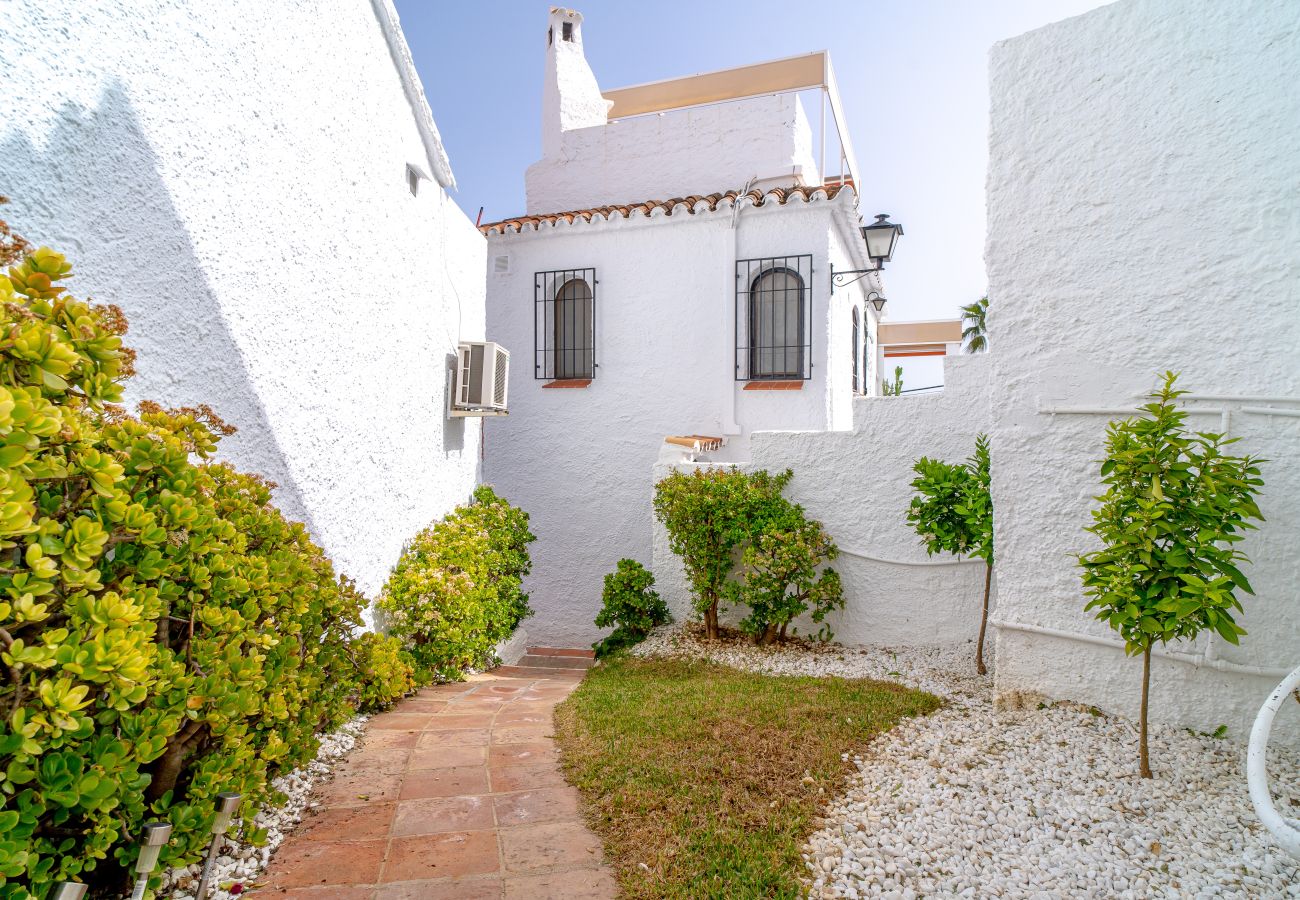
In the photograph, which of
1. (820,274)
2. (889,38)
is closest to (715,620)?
(820,274)

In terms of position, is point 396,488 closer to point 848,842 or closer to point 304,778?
point 304,778

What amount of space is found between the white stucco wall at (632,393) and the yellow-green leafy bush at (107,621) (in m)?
7.16

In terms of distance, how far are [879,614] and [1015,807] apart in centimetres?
384

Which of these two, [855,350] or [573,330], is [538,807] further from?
[855,350]

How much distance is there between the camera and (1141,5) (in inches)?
177

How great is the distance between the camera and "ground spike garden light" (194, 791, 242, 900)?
2.67m

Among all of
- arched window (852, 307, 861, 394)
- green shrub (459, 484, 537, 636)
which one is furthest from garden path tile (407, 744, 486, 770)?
arched window (852, 307, 861, 394)

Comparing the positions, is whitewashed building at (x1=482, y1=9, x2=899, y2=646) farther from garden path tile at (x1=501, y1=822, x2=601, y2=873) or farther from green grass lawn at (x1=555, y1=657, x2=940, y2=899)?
garden path tile at (x1=501, y1=822, x2=601, y2=873)

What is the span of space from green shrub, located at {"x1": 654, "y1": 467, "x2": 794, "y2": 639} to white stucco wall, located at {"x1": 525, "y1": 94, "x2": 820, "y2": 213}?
18.3 ft

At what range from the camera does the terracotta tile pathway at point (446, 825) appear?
2.88 meters

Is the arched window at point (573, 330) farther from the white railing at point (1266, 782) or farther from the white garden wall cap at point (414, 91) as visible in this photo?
the white railing at point (1266, 782)

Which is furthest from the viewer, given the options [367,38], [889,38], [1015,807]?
[889,38]

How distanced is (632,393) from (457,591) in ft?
15.8

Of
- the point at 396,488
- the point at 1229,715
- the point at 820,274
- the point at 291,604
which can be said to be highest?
the point at 820,274
